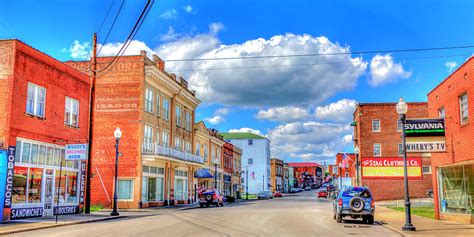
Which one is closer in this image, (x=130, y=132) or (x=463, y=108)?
(x=463, y=108)

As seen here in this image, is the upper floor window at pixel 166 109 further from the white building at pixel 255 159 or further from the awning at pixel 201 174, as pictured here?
the white building at pixel 255 159

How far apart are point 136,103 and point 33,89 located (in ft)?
48.0

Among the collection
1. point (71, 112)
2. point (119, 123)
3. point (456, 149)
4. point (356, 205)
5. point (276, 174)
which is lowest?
point (356, 205)

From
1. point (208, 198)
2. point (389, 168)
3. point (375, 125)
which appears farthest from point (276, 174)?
point (208, 198)

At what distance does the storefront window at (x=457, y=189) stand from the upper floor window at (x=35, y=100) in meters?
19.6

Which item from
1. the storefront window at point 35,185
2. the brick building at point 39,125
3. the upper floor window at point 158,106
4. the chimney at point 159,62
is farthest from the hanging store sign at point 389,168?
the storefront window at point 35,185

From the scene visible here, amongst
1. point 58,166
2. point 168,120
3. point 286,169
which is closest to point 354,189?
point 58,166

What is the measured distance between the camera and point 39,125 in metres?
23.4

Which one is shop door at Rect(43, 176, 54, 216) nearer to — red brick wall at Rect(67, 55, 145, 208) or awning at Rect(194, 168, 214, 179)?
red brick wall at Rect(67, 55, 145, 208)

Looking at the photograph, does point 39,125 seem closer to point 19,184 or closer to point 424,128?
point 19,184

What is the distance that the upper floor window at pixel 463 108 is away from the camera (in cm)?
1897

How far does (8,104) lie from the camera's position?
834 inches

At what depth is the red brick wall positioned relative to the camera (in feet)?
123

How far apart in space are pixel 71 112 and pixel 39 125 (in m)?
3.38
